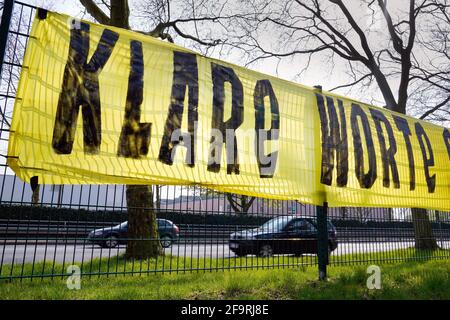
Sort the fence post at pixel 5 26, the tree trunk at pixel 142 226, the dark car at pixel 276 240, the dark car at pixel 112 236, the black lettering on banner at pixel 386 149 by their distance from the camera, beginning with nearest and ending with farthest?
the fence post at pixel 5 26 < the dark car at pixel 112 236 < the dark car at pixel 276 240 < the black lettering on banner at pixel 386 149 < the tree trunk at pixel 142 226

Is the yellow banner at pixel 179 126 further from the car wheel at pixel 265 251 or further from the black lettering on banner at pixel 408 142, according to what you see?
the car wheel at pixel 265 251

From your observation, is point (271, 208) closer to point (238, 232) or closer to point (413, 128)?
point (238, 232)

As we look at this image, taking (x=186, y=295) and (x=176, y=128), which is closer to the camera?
(x=186, y=295)

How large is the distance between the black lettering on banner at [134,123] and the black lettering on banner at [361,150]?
11.7 feet

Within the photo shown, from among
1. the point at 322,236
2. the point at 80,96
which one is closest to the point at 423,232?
the point at 322,236

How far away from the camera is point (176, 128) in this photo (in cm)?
428

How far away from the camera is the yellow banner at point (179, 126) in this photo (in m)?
3.55

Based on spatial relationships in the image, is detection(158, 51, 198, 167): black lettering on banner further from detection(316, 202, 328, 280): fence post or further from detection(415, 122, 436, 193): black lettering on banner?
detection(415, 122, 436, 193): black lettering on banner

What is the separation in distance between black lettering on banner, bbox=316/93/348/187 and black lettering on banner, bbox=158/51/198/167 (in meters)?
2.15

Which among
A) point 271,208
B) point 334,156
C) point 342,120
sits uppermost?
point 342,120

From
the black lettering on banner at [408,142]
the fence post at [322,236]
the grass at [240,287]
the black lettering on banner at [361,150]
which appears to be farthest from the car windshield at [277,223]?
the black lettering on banner at [408,142]

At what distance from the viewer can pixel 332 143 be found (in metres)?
5.59

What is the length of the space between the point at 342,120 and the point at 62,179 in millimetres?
4299
